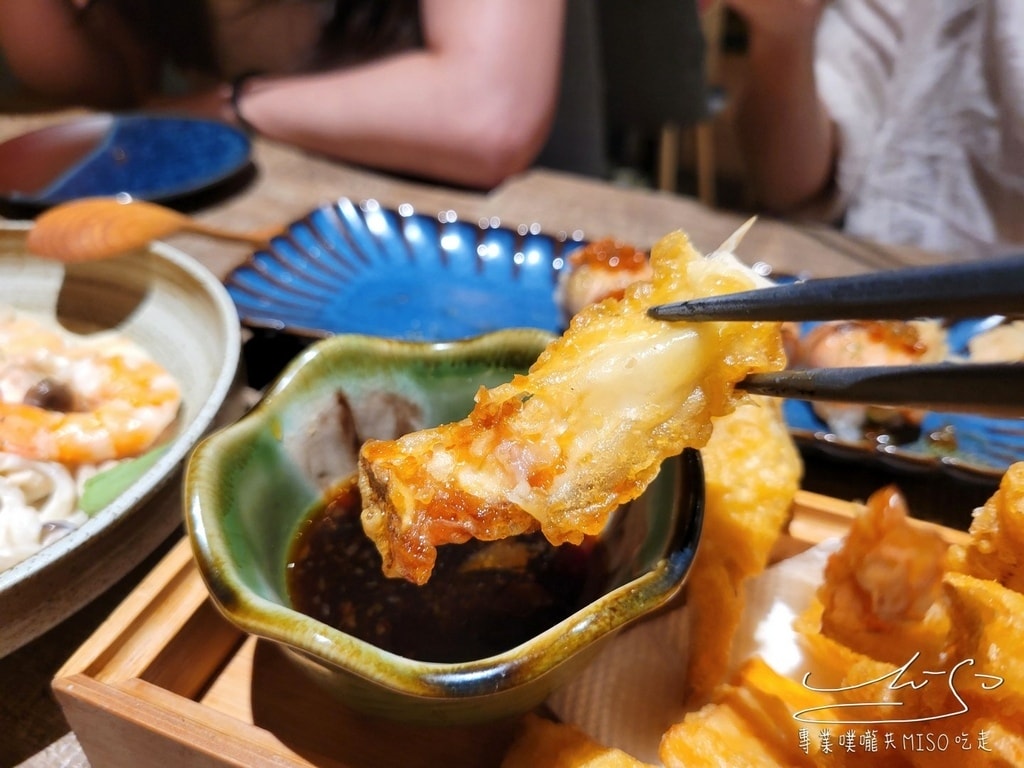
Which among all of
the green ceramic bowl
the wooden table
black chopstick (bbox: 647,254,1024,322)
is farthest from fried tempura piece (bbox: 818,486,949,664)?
the wooden table

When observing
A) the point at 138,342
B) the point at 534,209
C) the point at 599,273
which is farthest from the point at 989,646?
the point at 534,209

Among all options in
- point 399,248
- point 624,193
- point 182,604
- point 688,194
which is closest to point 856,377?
point 182,604

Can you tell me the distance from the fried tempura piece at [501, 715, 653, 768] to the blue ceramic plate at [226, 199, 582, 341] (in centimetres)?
84

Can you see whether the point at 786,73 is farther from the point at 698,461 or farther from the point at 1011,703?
the point at 1011,703

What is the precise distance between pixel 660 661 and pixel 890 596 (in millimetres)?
244

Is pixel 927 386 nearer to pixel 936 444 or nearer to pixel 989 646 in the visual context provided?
pixel 989 646

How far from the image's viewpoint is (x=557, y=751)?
0.60 m

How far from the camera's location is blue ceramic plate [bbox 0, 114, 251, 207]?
178 centimetres

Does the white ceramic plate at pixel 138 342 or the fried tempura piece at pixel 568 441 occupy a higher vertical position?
the fried tempura piece at pixel 568 441

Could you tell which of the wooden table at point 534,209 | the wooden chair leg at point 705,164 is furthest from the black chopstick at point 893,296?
the wooden chair leg at point 705,164

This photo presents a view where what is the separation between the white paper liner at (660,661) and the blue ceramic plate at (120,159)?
153 centimetres

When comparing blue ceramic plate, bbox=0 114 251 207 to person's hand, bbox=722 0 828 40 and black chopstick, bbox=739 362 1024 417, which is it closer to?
person's hand, bbox=722 0 828 40

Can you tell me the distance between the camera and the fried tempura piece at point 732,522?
712 millimetres

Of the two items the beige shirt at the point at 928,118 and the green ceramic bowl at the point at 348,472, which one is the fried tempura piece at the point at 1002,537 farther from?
the beige shirt at the point at 928,118
